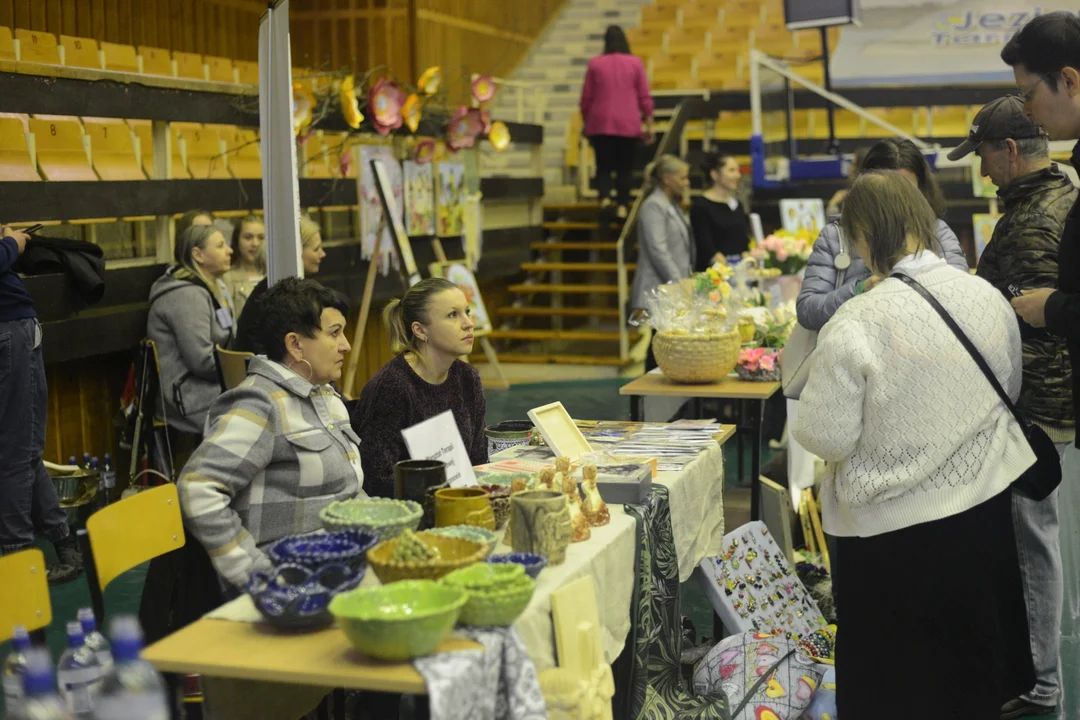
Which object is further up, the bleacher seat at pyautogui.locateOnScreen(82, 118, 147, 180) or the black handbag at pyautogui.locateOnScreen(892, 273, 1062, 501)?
the bleacher seat at pyautogui.locateOnScreen(82, 118, 147, 180)

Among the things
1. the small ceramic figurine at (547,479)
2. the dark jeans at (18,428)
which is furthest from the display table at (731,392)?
the dark jeans at (18,428)

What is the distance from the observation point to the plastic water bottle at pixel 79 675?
5.98ft

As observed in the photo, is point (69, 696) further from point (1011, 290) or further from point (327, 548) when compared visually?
point (1011, 290)

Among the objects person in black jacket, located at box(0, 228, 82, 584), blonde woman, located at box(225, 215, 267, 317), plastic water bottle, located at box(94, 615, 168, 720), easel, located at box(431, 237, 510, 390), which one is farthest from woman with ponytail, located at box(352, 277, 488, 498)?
easel, located at box(431, 237, 510, 390)

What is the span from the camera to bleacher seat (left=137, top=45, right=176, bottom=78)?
1044cm

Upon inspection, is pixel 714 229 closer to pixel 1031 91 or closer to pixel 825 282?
pixel 825 282

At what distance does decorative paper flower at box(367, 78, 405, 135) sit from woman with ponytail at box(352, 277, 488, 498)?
13.7ft

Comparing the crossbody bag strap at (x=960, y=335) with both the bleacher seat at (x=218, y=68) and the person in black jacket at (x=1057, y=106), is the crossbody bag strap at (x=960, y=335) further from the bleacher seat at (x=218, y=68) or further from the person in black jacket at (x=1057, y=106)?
the bleacher seat at (x=218, y=68)

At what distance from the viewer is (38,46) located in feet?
29.3

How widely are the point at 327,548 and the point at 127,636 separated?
0.77 meters

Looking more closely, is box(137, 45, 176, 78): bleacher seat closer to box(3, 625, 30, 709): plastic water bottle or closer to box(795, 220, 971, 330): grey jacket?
box(795, 220, 971, 330): grey jacket

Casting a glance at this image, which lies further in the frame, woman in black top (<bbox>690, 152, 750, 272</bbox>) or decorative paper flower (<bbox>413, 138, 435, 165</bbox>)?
decorative paper flower (<bbox>413, 138, 435, 165</bbox>)

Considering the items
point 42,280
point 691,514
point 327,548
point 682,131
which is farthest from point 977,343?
point 682,131

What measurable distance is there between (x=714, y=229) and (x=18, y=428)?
164 inches
